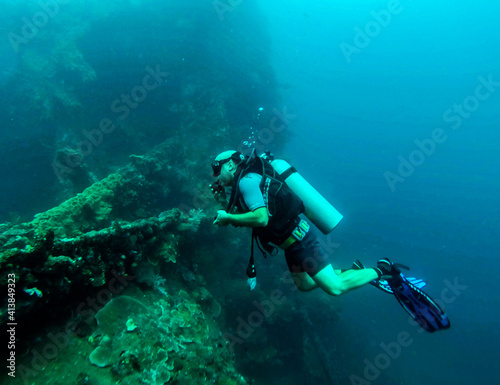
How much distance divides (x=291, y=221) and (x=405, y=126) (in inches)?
3846

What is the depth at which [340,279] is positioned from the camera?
4.19 metres

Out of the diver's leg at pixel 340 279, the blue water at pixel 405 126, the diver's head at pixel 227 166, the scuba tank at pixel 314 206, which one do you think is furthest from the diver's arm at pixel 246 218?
the blue water at pixel 405 126

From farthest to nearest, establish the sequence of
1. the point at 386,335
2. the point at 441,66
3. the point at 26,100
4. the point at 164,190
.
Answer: the point at 441,66 < the point at 386,335 < the point at 26,100 < the point at 164,190

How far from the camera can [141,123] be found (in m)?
16.5

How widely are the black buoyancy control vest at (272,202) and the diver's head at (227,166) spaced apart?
17cm

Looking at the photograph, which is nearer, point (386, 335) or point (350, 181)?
point (386, 335)

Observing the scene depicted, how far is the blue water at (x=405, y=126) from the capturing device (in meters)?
57.2

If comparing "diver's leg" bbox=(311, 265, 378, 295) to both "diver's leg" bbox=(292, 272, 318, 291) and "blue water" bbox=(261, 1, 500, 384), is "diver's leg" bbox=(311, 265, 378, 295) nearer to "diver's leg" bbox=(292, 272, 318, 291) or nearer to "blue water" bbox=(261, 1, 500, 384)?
"diver's leg" bbox=(292, 272, 318, 291)

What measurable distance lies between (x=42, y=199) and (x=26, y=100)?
7478 millimetres

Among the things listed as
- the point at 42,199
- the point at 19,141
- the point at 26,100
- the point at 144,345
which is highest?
the point at 26,100

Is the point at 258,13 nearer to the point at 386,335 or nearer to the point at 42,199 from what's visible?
the point at 42,199

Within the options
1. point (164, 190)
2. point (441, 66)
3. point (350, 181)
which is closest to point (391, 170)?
point (350, 181)

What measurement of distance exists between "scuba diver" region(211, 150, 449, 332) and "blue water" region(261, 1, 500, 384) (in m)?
43.7

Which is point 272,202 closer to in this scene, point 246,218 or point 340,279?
point 246,218
